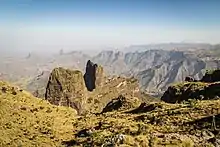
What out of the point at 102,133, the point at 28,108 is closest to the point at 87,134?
the point at 102,133

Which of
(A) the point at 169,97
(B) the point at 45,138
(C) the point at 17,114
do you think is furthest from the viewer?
(A) the point at 169,97

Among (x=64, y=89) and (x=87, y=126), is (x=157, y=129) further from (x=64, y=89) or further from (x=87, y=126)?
(x=64, y=89)

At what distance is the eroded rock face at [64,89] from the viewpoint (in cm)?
16000

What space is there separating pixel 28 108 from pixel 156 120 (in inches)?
706

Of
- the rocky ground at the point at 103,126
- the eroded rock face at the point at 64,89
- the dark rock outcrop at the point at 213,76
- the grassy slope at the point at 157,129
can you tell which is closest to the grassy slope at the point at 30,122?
the rocky ground at the point at 103,126

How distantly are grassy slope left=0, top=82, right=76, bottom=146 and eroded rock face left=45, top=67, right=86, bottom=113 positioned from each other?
354 feet

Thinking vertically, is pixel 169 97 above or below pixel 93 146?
below

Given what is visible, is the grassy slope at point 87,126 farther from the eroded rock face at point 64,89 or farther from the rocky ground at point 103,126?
the eroded rock face at point 64,89

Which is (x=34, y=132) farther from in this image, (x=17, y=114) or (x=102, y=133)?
(x=102, y=133)

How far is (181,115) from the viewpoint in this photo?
40156 millimetres

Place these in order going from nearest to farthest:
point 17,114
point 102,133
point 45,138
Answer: point 102,133 → point 45,138 → point 17,114

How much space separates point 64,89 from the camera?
16075cm

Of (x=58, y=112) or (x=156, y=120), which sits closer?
(x=156, y=120)

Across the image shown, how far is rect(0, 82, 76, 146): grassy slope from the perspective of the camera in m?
36.9
